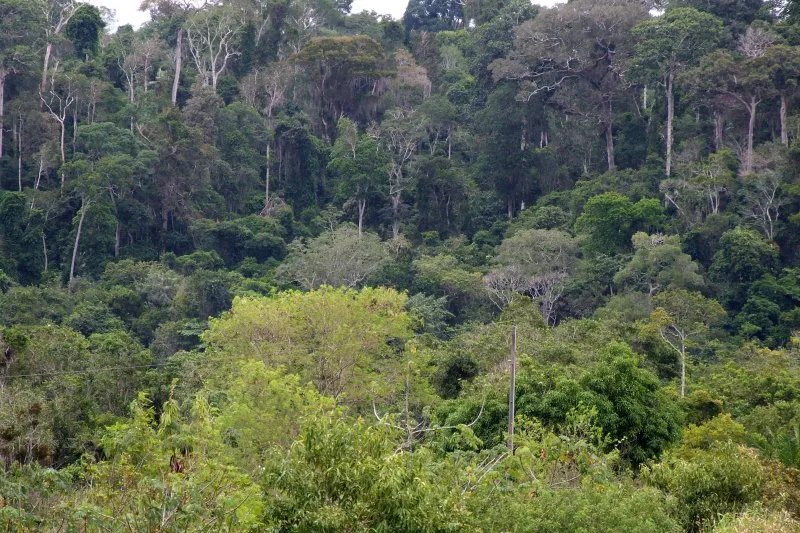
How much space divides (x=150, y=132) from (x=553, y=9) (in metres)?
16.0

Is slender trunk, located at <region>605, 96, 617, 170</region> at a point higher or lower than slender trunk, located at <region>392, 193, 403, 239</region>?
higher

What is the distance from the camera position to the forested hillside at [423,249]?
590 inches

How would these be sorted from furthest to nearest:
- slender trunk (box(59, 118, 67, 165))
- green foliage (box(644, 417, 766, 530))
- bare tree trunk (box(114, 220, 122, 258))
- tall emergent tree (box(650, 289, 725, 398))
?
slender trunk (box(59, 118, 67, 165)), bare tree trunk (box(114, 220, 122, 258)), tall emergent tree (box(650, 289, 725, 398)), green foliage (box(644, 417, 766, 530))

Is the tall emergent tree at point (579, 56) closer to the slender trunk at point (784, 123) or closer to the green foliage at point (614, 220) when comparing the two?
the green foliage at point (614, 220)

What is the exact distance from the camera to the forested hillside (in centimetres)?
1498

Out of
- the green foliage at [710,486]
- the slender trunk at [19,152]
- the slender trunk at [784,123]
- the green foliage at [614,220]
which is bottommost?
the green foliage at [710,486]

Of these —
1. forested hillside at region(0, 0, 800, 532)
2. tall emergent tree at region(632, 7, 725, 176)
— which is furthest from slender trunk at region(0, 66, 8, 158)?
→ tall emergent tree at region(632, 7, 725, 176)

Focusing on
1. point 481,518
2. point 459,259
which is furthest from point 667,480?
point 459,259

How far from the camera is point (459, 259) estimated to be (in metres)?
42.0

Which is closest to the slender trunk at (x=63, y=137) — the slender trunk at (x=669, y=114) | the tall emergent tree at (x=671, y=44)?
the tall emergent tree at (x=671, y=44)

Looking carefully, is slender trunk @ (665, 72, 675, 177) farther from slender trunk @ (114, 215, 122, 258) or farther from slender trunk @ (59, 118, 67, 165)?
slender trunk @ (59, 118, 67, 165)

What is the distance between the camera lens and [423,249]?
4300 cm

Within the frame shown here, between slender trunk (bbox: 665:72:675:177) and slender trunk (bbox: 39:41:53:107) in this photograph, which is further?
slender trunk (bbox: 39:41:53:107)

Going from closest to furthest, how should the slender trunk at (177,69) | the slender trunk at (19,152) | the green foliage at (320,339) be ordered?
the green foliage at (320,339)
the slender trunk at (19,152)
the slender trunk at (177,69)
